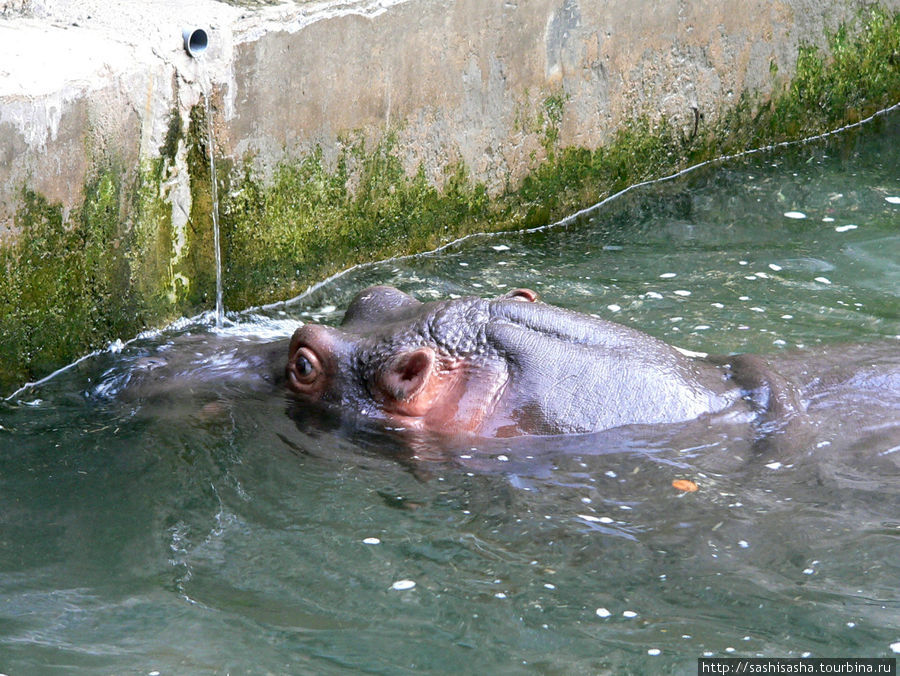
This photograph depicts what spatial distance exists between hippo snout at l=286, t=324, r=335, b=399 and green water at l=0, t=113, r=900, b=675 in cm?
10

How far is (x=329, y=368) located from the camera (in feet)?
15.0

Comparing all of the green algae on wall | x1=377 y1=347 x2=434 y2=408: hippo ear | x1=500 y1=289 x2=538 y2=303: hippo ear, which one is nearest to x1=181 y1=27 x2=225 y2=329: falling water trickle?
the green algae on wall

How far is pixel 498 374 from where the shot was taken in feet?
14.6

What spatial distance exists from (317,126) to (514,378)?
7.81 ft

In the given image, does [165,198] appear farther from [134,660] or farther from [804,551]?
[804,551]

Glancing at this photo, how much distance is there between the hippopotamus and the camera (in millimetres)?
4457

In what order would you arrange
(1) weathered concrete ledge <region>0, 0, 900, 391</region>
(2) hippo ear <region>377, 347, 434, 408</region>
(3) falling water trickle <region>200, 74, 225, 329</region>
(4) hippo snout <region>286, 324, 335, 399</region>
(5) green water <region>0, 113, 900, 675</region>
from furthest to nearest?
1. (3) falling water trickle <region>200, 74, 225, 329</region>
2. (1) weathered concrete ledge <region>0, 0, 900, 391</region>
3. (4) hippo snout <region>286, 324, 335, 399</region>
4. (2) hippo ear <region>377, 347, 434, 408</region>
5. (5) green water <region>0, 113, 900, 675</region>

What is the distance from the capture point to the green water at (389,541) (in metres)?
3.32

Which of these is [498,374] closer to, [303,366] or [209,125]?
[303,366]

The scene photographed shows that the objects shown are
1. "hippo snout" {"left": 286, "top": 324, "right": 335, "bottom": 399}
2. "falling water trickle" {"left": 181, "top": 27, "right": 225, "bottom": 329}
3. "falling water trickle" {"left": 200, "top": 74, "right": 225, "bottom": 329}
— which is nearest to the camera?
"hippo snout" {"left": 286, "top": 324, "right": 335, "bottom": 399}

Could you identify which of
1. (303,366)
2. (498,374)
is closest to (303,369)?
(303,366)

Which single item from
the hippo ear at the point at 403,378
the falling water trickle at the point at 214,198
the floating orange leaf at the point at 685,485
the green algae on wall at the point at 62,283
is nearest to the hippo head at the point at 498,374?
the hippo ear at the point at 403,378

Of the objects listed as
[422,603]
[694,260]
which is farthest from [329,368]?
[694,260]

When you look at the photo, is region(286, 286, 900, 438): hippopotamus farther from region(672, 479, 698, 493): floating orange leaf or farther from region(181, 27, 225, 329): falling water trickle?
region(181, 27, 225, 329): falling water trickle
